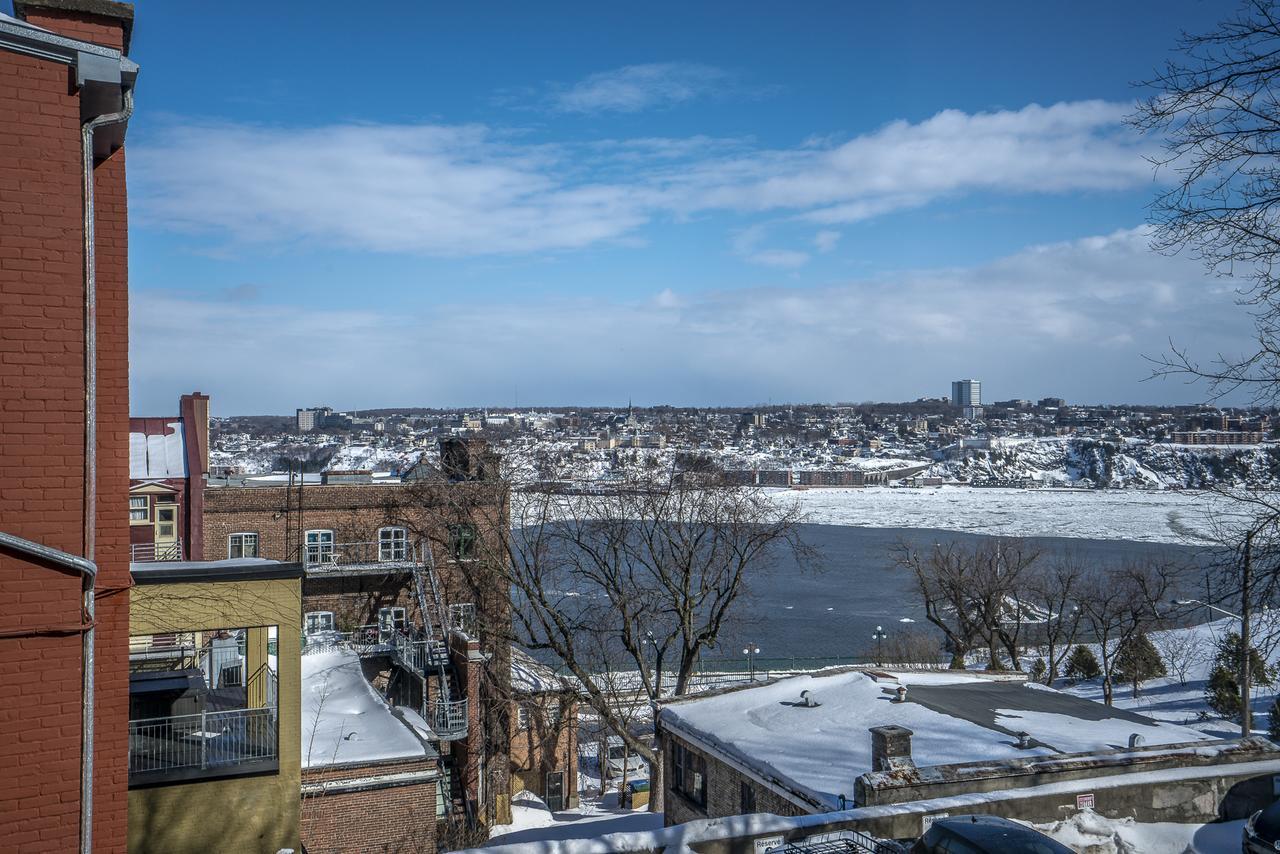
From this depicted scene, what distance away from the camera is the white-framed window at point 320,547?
98.7ft

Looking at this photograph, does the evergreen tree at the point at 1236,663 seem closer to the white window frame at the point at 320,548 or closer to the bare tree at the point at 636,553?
the bare tree at the point at 636,553

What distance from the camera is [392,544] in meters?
31.0

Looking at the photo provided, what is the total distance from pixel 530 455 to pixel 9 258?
3076 cm

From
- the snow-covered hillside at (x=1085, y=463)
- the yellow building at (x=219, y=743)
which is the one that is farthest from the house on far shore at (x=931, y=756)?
the snow-covered hillside at (x=1085, y=463)

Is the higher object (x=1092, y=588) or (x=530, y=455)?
(x=530, y=455)

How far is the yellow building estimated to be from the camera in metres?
11.0

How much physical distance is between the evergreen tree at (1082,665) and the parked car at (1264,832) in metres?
33.1

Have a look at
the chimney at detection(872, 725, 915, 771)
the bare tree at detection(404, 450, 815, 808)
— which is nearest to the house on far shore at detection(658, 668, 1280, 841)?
the chimney at detection(872, 725, 915, 771)

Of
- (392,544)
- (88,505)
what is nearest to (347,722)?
(392,544)

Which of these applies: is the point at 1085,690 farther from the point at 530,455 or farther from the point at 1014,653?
the point at 530,455

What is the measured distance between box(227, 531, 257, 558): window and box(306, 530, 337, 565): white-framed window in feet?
5.27

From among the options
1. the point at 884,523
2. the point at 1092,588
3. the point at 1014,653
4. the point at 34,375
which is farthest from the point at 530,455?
the point at 884,523

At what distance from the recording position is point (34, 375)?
5.88 metres

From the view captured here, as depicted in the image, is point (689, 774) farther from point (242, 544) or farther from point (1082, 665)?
point (1082, 665)
